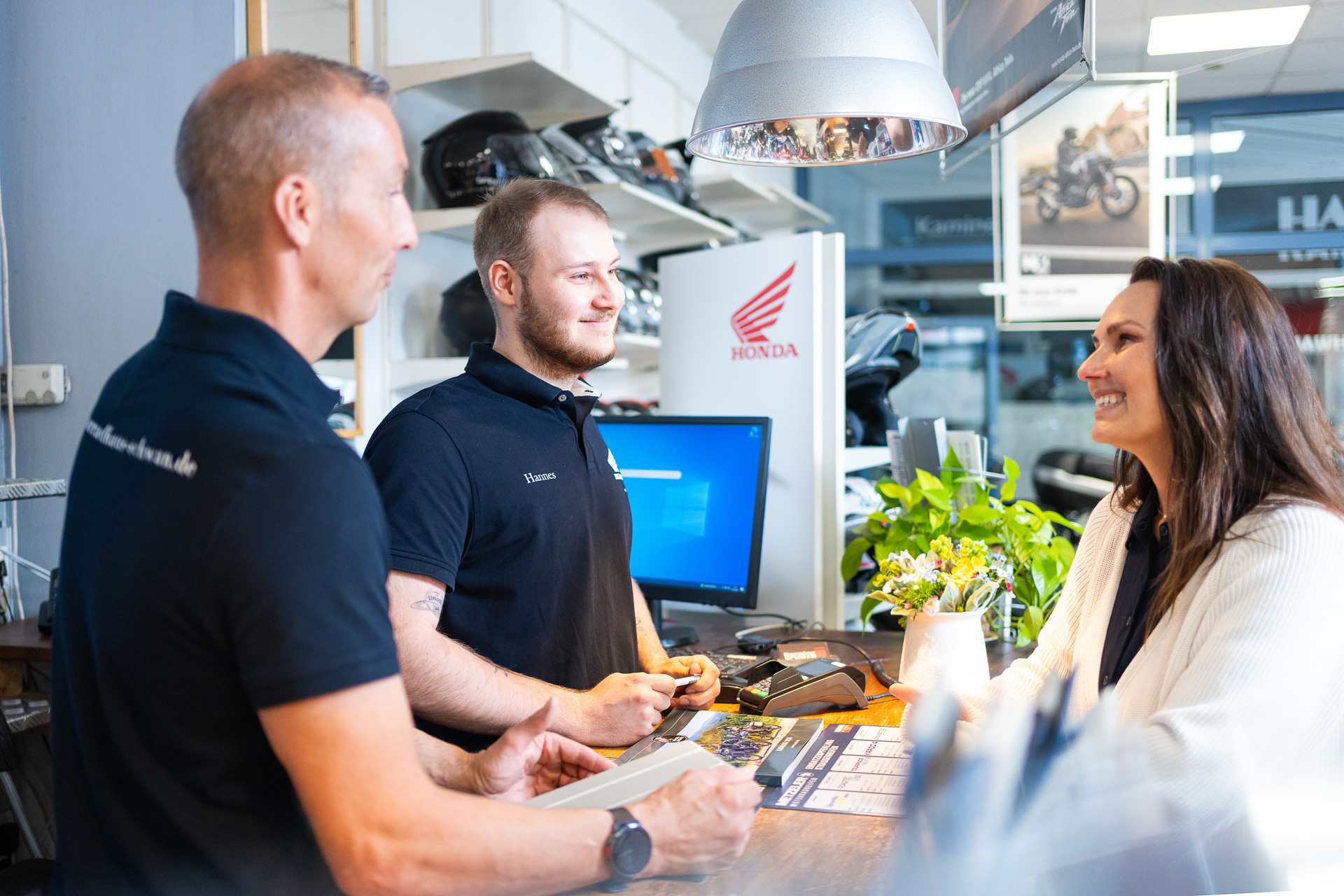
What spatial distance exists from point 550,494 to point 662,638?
0.77 m

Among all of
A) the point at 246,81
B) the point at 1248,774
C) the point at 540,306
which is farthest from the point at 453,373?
the point at 1248,774

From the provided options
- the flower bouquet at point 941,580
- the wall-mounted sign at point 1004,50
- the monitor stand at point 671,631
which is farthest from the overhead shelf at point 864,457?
the wall-mounted sign at point 1004,50

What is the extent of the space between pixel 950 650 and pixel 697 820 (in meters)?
0.93

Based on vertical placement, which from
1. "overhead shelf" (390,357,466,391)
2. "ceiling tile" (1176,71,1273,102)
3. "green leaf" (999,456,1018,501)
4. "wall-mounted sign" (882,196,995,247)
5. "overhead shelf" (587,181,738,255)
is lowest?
"green leaf" (999,456,1018,501)

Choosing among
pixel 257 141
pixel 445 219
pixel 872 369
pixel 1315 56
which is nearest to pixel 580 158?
pixel 445 219

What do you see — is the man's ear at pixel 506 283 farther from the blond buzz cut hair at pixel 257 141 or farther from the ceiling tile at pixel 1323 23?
the ceiling tile at pixel 1323 23

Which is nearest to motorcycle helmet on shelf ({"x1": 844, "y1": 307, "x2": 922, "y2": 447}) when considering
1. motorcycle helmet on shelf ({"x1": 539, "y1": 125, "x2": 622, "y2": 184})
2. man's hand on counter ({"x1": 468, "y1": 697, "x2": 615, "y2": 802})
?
motorcycle helmet on shelf ({"x1": 539, "y1": 125, "x2": 622, "y2": 184})

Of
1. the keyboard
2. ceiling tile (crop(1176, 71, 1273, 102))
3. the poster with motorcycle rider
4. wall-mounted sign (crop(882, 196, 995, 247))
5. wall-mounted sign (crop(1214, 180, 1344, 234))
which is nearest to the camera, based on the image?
the keyboard

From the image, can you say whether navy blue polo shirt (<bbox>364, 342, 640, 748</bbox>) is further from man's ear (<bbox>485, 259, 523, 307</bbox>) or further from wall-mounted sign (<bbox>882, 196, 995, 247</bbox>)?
wall-mounted sign (<bbox>882, 196, 995, 247</bbox>)

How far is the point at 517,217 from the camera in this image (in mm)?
1808

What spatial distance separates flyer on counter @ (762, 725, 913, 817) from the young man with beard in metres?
0.25

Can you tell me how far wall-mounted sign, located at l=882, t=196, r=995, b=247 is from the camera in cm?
654

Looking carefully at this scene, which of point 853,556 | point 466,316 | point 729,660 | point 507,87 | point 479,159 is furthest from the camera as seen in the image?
point 507,87

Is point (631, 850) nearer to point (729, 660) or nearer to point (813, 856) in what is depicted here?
point (813, 856)
